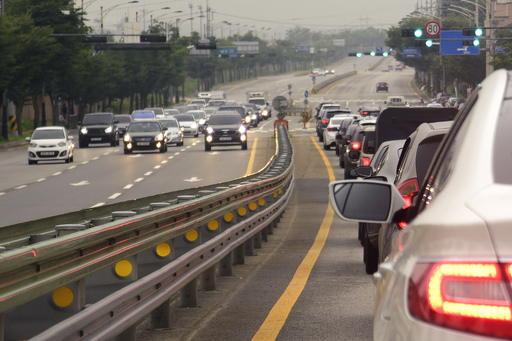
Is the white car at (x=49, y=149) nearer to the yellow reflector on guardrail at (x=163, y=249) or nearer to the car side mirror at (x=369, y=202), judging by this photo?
the yellow reflector on guardrail at (x=163, y=249)

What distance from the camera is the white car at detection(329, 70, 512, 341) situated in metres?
2.65

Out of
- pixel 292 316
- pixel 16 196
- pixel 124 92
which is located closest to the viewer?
pixel 292 316

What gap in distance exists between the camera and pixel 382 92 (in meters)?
163

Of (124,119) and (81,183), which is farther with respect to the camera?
(124,119)

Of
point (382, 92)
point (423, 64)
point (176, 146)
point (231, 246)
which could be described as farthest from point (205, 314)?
point (382, 92)

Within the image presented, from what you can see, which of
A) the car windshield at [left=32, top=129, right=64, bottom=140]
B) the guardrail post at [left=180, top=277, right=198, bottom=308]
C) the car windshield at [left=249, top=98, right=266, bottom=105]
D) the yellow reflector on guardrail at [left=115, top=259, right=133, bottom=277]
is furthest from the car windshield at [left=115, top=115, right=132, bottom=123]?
the yellow reflector on guardrail at [left=115, top=259, right=133, bottom=277]

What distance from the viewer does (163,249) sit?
839cm

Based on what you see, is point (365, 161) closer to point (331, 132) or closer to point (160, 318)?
point (160, 318)

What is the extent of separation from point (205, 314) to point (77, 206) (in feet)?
Result: 51.4

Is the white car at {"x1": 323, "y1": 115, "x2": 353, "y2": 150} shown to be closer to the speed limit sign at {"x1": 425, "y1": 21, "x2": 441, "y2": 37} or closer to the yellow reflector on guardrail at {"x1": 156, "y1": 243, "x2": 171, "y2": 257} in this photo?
the speed limit sign at {"x1": 425, "y1": 21, "x2": 441, "y2": 37}

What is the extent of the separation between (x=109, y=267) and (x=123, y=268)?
259 millimetres

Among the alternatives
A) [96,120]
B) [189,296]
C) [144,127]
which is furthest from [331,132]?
[189,296]

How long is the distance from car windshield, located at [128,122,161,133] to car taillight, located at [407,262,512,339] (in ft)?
154

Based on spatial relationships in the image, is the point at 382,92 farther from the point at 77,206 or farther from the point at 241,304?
the point at 241,304
